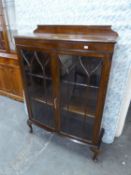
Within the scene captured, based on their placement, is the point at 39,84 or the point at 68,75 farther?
the point at 39,84

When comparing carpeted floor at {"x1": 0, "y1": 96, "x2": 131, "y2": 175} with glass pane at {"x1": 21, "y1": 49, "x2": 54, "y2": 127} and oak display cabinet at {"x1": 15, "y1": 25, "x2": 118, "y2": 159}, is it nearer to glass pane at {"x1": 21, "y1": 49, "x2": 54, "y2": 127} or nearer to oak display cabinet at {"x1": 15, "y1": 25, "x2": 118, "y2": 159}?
oak display cabinet at {"x1": 15, "y1": 25, "x2": 118, "y2": 159}

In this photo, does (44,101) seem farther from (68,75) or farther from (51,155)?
(51,155)

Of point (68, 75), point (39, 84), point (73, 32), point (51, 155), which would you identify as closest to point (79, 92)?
point (68, 75)

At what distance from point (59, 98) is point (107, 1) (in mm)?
921

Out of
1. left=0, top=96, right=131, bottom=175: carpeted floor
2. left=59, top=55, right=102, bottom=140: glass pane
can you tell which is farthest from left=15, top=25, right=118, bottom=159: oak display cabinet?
left=0, top=96, right=131, bottom=175: carpeted floor

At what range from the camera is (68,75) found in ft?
3.84

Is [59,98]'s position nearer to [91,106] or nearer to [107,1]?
[91,106]

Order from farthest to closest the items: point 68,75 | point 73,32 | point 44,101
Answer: point 44,101
point 73,32
point 68,75

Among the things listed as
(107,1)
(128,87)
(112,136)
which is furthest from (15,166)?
(107,1)

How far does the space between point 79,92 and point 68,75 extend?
188 millimetres

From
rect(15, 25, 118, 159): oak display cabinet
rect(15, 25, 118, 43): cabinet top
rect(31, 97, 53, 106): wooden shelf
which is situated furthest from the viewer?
rect(31, 97, 53, 106): wooden shelf

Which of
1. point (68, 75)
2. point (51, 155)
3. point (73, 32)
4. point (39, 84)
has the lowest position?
point (51, 155)

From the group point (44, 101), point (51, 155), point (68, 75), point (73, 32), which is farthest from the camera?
point (51, 155)

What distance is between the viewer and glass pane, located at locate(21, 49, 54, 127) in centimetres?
122
